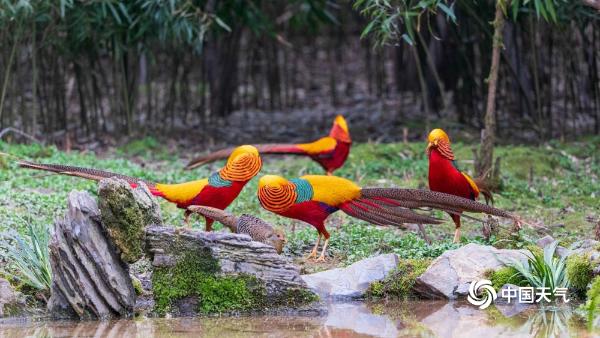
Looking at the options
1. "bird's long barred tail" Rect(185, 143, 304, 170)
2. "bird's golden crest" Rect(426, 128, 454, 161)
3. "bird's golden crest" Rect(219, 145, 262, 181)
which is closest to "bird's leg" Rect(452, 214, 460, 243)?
"bird's golden crest" Rect(426, 128, 454, 161)

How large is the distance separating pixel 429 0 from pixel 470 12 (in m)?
3.86

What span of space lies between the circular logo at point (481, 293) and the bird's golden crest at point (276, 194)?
1.41 m

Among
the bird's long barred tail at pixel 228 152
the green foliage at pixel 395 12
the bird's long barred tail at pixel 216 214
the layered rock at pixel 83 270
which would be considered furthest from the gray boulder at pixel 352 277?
the bird's long barred tail at pixel 228 152

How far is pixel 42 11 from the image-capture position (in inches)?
484

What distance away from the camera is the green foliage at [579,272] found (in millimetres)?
6746

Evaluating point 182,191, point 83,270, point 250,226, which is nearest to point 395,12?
point 182,191

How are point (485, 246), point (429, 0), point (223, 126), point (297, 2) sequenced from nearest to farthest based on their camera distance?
point (485, 246)
point (429, 0)
point (297, 2)
point (223, 126)

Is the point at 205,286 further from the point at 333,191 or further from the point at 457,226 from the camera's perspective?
the point at 457,226

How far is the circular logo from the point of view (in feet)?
22.3

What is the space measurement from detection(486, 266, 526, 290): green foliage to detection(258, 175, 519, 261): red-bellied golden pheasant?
501 millimetres

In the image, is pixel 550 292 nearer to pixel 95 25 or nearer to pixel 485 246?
pixel 485 246

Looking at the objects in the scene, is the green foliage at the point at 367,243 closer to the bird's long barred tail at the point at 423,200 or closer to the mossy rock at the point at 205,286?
the bird's long barred tail at the point at 423,200

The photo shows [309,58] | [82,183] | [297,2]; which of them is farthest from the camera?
[309,58]

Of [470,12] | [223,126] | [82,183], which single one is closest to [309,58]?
[223,126]
